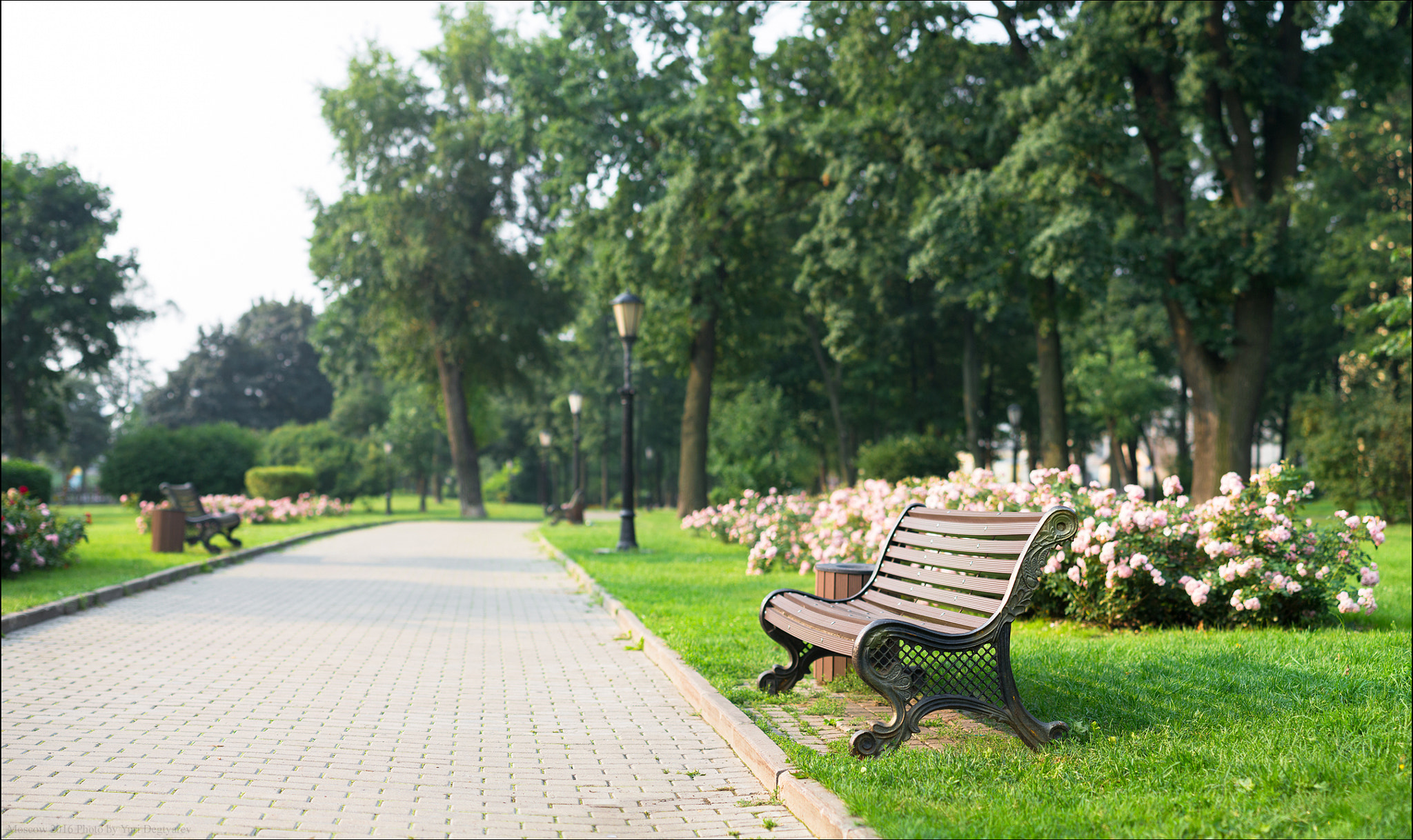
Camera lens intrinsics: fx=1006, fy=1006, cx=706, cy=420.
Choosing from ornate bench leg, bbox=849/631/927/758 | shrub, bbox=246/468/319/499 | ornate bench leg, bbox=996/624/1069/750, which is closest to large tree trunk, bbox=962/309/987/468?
shrub, bbox=246/468/319/499

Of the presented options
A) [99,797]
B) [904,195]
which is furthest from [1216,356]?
[99,797]

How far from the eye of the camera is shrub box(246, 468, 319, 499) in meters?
38.3

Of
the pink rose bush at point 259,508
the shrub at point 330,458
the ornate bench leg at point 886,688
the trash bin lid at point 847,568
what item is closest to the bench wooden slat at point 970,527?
the trash bin lid at point 847,568

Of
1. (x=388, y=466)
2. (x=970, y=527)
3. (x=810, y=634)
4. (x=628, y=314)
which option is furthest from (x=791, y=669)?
(x=388, y=466)

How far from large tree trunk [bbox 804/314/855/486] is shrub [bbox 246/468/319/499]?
20.7 meters

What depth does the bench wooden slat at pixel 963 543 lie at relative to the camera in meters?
5.03

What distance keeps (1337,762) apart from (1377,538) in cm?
447

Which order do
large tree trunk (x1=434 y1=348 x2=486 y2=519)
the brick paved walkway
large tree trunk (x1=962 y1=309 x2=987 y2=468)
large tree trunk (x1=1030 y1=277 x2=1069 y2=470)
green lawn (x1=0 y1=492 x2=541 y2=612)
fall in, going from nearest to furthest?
1. the brick paved walkway
2. green lawn (x1=0 y1=492 x2=541 y2=612)
3. large tree trunk (x1=1030 y1=277 x2=1069 y2=470)
4. large tree trunk (x1=962 y1=309 x2=987 y2=468)
5. large tree trunk (x1=434 y1=348 x2=486 y2=519)

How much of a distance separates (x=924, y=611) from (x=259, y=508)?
2695 centimetres

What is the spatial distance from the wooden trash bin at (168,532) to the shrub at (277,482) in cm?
2198

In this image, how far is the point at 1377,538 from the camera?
7.60 metres

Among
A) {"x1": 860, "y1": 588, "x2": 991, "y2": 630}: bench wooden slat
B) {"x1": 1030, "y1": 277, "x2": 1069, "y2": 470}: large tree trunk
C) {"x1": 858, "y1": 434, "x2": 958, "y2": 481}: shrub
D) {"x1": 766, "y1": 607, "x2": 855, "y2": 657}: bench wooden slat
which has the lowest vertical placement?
{"x1": 766, "y1": 607, "x2": 855, "y2": 657}: bench wooden slat

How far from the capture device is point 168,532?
16734mm

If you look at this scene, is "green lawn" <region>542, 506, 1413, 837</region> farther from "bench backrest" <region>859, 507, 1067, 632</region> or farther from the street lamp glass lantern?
the street lamp glass lantern
